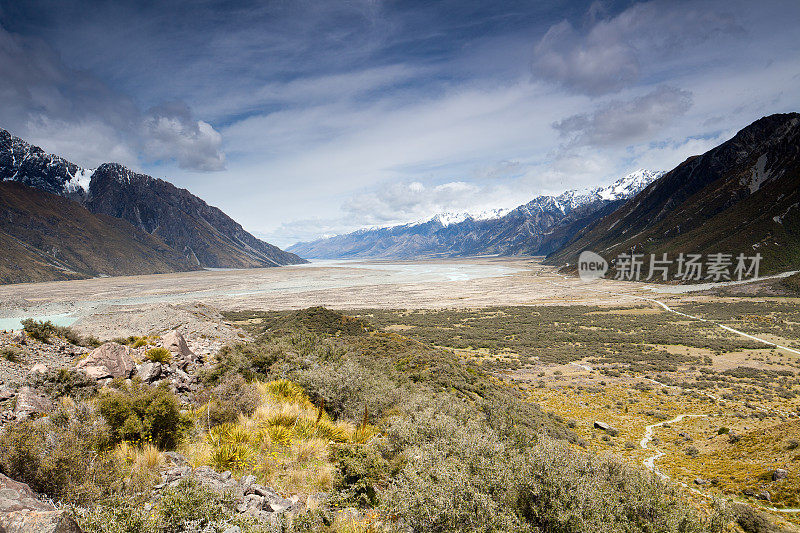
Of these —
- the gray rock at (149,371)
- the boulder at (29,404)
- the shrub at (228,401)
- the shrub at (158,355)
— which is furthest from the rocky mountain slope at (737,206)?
the boulder at (29,404)

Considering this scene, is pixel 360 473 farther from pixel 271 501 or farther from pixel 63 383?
pixel 63 383

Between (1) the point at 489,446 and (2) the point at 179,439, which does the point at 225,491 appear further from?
(1) the point at 489,446

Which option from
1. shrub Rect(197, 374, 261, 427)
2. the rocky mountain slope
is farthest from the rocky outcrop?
the rocky mountain slope

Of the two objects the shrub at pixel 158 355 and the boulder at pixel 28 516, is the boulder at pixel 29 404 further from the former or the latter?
the shrub at pixel 158 355

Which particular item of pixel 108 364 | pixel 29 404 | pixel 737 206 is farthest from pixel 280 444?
pixel 737 206

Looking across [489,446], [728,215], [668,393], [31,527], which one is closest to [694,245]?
[728,215]
